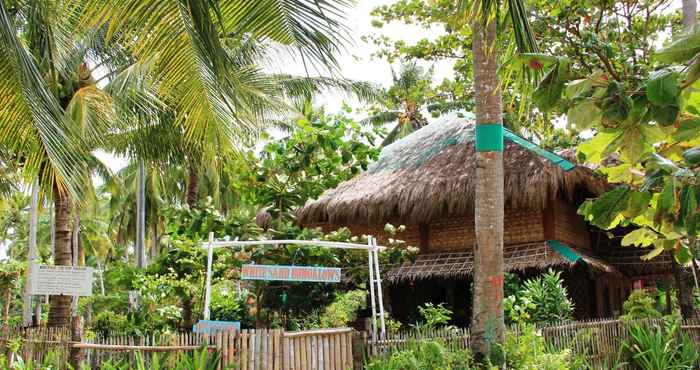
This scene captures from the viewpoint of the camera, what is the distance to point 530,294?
8648 mm

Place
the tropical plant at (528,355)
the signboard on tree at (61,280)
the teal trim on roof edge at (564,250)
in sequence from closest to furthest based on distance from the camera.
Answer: the tropical plant at (528,355) < the signboard on tree at (61,280) < the teal trim on roof edge at (564,250)

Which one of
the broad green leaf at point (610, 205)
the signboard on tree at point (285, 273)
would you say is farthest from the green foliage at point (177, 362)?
the broad green leaf at point (610, 205)

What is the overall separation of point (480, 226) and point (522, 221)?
6361 mm

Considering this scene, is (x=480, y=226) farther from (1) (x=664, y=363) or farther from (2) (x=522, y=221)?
(2) (x=522, y=221)

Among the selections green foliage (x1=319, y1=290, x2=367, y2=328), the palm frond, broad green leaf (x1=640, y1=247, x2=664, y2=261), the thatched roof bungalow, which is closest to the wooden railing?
the palm frond

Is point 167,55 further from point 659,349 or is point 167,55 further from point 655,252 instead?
point 659,349

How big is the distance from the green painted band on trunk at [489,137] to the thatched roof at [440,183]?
5290 mm

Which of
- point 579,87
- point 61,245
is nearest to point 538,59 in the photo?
point 579,87

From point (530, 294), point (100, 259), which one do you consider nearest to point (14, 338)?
point (530, 294)

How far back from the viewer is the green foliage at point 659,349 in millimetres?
8102

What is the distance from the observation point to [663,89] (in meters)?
1.34

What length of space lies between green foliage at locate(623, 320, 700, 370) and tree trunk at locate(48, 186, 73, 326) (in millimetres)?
7461

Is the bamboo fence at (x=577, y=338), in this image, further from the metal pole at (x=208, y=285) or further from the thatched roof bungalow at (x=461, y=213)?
the thatched roof bungalow at (x=461, y=213)

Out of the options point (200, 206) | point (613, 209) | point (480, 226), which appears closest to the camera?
point (613, 209)
